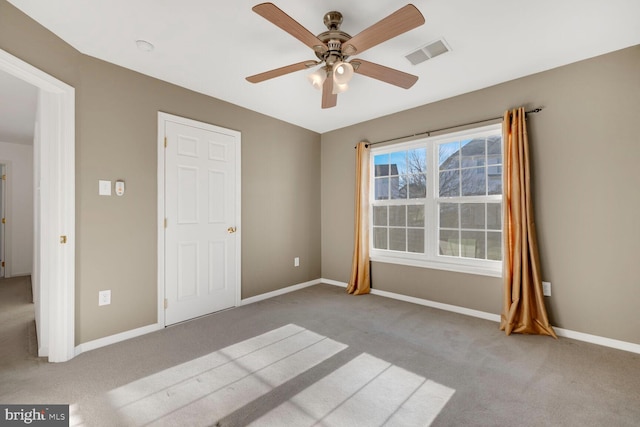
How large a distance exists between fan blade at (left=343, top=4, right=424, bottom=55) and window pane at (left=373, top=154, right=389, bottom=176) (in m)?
2.27

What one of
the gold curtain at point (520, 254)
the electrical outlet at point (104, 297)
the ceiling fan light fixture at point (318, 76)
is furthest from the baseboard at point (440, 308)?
the ceiling fan light fixture at point (318, 76)

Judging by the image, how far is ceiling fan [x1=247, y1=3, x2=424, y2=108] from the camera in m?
1.59

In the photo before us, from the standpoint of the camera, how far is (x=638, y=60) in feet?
7.84

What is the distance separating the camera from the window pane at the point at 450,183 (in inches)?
136

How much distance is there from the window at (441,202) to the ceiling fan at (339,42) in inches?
60.5

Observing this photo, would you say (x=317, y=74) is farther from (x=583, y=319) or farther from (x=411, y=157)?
(x=583, y=319)

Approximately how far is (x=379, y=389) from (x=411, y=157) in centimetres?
287

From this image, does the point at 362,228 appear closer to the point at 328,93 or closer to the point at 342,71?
the point at 328,93

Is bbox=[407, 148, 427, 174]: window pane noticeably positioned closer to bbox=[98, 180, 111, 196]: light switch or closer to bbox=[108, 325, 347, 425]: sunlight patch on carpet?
bbox=[108, 325, 347, 425]: sunlight patch on carpet

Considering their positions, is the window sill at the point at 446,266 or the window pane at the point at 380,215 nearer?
the window sill at the point at 446,266

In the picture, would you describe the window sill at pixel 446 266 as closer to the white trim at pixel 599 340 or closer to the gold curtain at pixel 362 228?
the gold curtain at pixel 362 228

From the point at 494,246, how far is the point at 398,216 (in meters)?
1.21

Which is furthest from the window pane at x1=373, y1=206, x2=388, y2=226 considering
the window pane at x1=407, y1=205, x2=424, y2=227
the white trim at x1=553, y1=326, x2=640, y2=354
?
the white trim at x1=553, y1=326, x2=640, y2=354

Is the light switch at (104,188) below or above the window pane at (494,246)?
above
